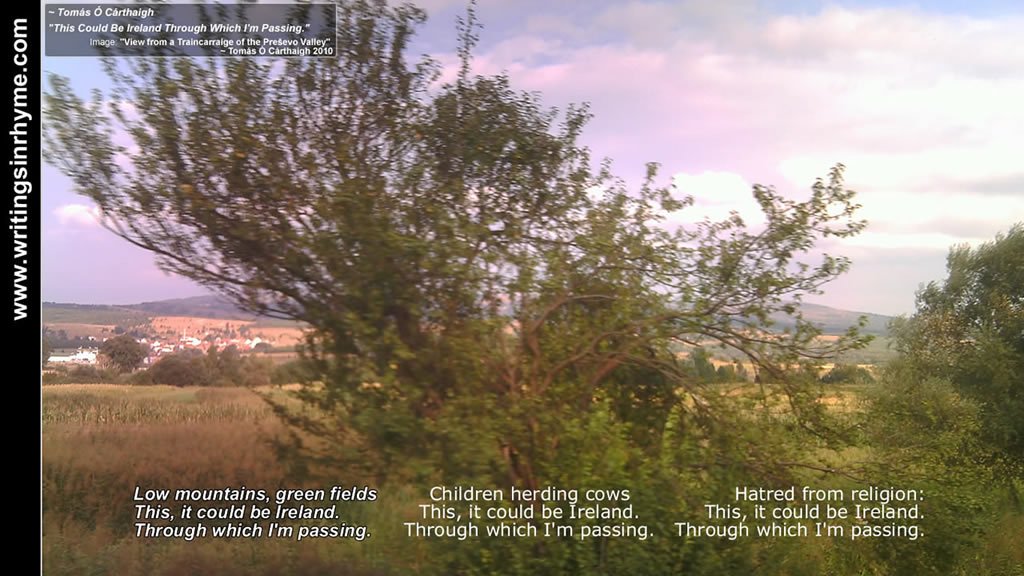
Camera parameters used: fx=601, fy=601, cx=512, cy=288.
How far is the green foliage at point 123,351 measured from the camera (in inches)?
184

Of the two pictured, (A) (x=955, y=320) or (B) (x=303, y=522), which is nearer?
(B) (x=303, y=522)

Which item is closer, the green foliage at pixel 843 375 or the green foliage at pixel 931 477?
the green foliage at pixel 931 477

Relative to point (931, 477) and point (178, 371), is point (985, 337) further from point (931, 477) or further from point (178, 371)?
point (178, 371)

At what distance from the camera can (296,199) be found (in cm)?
457

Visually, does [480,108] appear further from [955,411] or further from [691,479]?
[955,411]

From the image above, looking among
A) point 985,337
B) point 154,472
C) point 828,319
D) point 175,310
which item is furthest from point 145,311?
point 985,337

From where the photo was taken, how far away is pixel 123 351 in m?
4.70

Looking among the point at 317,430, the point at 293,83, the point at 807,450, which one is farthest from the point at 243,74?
the point at 807,450

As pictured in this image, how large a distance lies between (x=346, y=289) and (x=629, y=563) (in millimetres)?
2969

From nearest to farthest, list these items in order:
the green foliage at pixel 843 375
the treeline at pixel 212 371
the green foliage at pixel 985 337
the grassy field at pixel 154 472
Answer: the grassy field at pixel 154 472 < the treeline at pixel 212 371 < the green foliage at pixel 843 375 < the green foliage at pixel 985 337

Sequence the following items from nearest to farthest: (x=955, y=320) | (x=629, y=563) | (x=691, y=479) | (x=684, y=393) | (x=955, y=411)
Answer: (x=629, y=563) < (x=691, y=479) < (x=684, y=393) < (x=955, y=411) < (x=955, y=320)

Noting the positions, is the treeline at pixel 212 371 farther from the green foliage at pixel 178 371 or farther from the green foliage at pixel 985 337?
the green foliage at pixel 985 337

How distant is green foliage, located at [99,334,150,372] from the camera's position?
15.3 ft

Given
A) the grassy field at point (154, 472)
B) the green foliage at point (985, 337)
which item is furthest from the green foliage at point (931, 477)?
the grassy field at point (154, 472)
